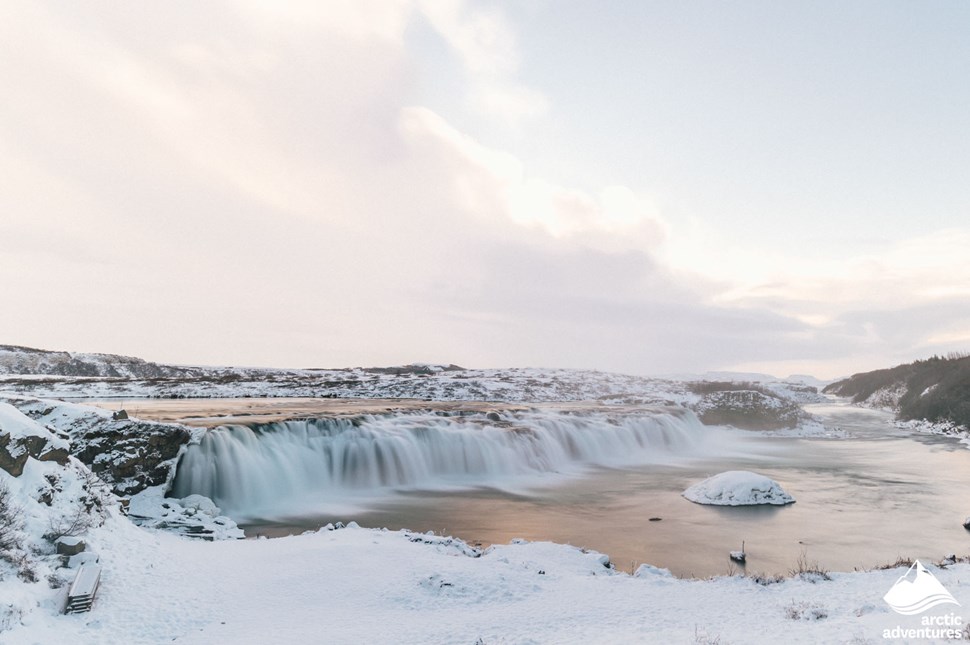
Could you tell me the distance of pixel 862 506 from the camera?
71.9ft

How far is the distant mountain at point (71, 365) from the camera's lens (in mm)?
81625

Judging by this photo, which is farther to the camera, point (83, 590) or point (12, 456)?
point (12, 456)

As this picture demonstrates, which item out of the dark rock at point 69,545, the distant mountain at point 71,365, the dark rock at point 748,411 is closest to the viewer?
the dark rock at point 69,545

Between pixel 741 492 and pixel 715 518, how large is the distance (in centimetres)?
301

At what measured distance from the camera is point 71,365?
86.7m

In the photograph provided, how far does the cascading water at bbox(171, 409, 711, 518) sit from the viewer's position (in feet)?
68.8

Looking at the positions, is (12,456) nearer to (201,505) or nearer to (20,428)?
(20,428)

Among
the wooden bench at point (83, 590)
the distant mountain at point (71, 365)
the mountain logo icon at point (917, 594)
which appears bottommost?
the wooden bench at point (83, 590)

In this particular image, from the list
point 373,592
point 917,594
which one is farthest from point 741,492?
point 373,592

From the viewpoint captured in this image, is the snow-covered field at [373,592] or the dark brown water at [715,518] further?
the dark brown water at [715,518]

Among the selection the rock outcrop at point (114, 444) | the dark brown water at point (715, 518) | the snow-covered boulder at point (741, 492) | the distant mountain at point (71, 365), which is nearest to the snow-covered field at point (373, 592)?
the dark brown water at point (715, 518)

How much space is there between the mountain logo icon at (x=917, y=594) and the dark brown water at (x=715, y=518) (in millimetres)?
3835

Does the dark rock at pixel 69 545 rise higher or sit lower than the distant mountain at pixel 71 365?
lower

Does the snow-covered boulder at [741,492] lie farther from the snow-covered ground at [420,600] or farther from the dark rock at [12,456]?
the dark rock at [12,456]
